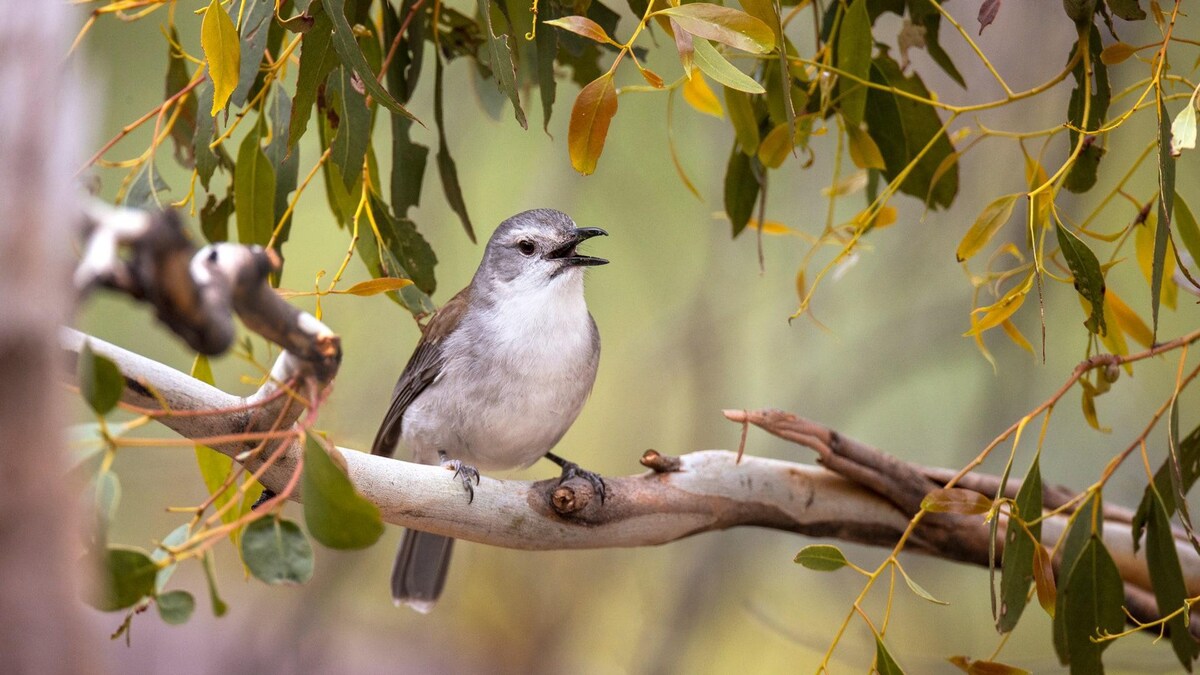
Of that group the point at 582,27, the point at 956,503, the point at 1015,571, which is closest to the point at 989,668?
the point at 1015,571

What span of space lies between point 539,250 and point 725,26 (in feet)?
5.49

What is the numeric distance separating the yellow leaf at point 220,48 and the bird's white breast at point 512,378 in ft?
4.53

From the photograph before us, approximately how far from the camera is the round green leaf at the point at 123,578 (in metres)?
1.38

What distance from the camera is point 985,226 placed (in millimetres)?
2059

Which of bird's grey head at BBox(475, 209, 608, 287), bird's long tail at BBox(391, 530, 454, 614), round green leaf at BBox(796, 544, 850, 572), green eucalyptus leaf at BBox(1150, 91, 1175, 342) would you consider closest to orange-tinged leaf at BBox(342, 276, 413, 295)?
round green leaf at BBox(796, 544, 850, 572)

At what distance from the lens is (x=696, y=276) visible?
661 centimetres

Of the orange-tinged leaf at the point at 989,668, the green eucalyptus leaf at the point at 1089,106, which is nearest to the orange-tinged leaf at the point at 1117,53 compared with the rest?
the green eucalyptus leaf at the point at 1089,106

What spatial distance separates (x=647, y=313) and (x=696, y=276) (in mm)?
369

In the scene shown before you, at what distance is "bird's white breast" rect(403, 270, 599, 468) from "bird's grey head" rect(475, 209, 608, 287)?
30 mm

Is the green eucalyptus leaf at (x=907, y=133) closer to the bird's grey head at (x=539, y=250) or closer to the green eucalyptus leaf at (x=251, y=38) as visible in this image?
the bird's grey head at (x=539, y=250)

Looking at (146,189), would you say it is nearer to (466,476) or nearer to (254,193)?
(254,193)

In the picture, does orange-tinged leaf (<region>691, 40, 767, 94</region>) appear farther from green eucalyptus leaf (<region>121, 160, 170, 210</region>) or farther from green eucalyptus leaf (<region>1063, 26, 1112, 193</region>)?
green eucalyptus leaf (<region>121, 160, 170, 210</region>)

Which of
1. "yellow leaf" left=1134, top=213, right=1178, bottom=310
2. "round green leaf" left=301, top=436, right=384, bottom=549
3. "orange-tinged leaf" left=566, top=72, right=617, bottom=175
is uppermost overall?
"orange-tinged leaf" left=566, top=72, right=617, bottom=175

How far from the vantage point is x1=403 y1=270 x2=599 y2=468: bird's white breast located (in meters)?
3.14
